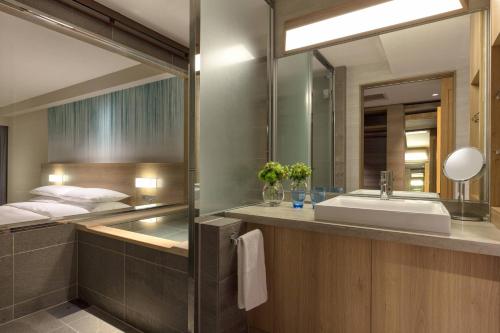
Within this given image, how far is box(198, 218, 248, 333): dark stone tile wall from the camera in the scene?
137cm

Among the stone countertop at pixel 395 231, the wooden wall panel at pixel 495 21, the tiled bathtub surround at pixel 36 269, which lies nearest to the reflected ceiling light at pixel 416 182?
the stone countertop at pixel 395 231

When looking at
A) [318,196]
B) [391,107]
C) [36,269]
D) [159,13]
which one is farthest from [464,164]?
[36,269]

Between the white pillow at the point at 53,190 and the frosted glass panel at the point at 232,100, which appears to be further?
the white pillow at the point at 53,190

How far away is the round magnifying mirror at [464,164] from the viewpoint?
130 centimetres

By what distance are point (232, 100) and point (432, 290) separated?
142 cm

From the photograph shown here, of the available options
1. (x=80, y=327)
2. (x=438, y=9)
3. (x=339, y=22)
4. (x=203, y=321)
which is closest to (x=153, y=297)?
(x=203, y=321)

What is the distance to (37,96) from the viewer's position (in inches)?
74.2

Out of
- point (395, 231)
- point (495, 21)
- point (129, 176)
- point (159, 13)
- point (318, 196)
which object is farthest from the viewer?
point (129, 176)

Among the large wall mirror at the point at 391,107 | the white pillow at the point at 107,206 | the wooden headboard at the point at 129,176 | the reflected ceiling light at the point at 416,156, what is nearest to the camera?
the large wall mirror at the point at 391,107

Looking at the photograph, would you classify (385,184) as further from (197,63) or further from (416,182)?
(197,63)

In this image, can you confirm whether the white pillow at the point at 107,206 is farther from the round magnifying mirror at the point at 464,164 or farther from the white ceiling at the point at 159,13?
the round magnifying mirror at the point at 464,164

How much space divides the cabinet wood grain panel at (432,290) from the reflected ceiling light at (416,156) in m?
0.64

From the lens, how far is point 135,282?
1.77 meters

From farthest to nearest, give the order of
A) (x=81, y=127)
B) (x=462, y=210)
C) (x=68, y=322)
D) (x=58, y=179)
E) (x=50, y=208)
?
(x=81, y=127) < (x=58, y=179) < (x=50, y=208) < (x=68, y=322) < (x=462, y=210)
